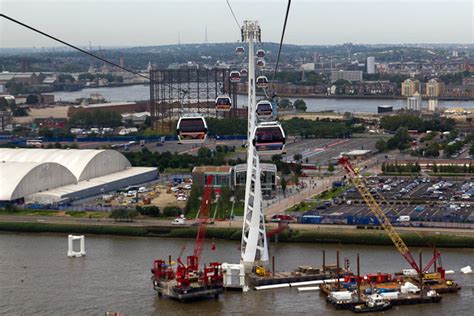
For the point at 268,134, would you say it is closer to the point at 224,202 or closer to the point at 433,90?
the point at 224,202

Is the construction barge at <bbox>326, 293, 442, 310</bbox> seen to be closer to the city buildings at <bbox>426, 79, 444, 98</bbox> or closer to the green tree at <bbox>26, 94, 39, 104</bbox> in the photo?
the green tree at <bbox>26, 94, 39, 104</bbox>

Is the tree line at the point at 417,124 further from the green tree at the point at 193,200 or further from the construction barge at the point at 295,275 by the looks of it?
the construction barge at the point at 295,275

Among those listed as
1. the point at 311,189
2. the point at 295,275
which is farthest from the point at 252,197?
the point at 311,189

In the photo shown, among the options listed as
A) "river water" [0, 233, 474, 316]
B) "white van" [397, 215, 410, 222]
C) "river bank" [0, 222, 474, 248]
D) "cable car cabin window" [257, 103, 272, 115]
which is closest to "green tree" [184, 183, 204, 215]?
"river bank" [0, 222, 474, 248]

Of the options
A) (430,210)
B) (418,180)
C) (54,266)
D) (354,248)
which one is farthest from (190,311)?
(418,180)

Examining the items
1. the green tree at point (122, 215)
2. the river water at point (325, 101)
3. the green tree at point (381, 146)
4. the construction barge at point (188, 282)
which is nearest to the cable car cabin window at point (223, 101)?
the green tree at point (122, 215)

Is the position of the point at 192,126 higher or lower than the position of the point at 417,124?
higher
